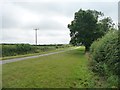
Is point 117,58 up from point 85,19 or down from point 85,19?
down

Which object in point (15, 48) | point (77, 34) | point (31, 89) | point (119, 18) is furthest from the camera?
point (77, 34)

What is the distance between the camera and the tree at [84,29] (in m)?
60.3

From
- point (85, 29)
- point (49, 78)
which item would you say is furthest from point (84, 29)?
point (49, 78)

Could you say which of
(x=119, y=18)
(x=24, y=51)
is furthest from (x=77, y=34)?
(x=119, y=18)

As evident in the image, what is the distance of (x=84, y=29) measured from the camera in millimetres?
60188

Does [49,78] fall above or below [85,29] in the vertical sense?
below

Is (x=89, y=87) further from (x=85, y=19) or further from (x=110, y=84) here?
(x=85, y=19)

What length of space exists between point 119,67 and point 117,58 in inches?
22.9

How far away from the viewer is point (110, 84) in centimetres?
1104

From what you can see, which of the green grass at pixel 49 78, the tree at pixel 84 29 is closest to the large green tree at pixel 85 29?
the tree at pixel 84 29

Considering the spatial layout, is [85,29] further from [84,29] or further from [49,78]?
[49,78]

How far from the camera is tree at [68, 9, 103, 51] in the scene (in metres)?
60.3

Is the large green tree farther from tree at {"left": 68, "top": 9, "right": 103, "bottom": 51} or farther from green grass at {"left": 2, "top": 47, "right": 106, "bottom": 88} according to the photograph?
green grass at {"left": 2, "top": 47, "right": 106, "bottom": 88}

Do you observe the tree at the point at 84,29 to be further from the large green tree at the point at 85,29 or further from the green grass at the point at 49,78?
the green grass at the point at 49,78
